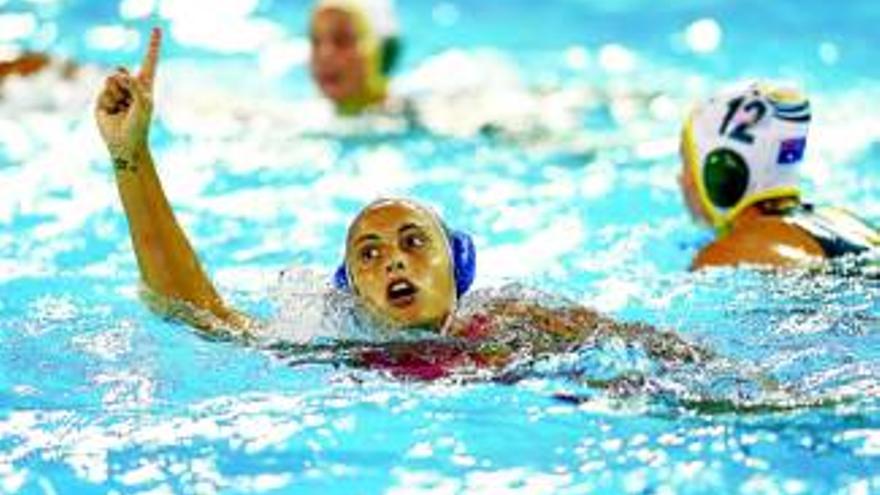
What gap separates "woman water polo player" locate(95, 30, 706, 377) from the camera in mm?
4352

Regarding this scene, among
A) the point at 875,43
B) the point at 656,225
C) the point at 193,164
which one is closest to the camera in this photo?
the point at 656,225

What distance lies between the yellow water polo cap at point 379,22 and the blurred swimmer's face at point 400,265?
12.9 feet

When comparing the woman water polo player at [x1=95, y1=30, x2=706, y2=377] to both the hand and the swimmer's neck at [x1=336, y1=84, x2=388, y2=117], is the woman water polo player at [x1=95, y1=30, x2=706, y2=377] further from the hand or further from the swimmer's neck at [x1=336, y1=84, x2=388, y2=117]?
the swimmer's neck at [x1=336, y1=84, x2=388, y2=117]

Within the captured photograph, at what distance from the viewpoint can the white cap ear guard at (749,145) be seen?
569 centimetres

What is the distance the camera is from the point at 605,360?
4.24 metres

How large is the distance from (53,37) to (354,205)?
3.32m

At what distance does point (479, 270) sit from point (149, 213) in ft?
6.36

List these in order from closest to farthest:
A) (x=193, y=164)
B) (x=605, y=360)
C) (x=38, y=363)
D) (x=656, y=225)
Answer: (x=605, y=360)
(x=38, y=363)
(x=656, y=225)
(x=193, y=164)

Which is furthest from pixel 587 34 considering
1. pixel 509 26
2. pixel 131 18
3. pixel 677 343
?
pixel 677 343

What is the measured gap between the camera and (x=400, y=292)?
4.43m

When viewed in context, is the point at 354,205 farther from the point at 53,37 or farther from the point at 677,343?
the point at 53,37

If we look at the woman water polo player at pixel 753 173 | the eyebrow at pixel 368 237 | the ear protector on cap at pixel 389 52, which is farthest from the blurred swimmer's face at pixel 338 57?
the eyebrow at pixel 368 237

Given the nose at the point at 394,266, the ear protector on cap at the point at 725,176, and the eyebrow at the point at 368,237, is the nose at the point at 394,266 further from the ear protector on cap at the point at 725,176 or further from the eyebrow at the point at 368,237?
the ear protector on cap at the point at 725,176

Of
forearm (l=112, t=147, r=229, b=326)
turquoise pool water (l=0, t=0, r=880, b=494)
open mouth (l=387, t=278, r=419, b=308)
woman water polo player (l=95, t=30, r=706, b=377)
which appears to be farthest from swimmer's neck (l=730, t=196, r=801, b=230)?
forearm (l=112, t=147, r=229, b=326)
